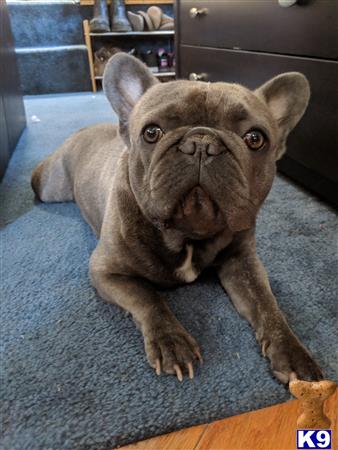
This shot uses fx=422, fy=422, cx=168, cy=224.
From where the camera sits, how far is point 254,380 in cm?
90

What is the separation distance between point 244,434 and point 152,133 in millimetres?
648

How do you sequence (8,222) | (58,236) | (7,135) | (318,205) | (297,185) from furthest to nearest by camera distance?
(7,135), (297,185), (318,205), (8,222), (58,236)

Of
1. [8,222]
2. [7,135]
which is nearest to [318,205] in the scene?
[8,222]

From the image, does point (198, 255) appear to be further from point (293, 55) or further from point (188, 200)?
point (293, 55)

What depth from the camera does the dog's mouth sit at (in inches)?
34.7

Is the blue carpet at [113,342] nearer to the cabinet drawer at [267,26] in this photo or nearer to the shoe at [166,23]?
the cabinet drawer at [267,26]

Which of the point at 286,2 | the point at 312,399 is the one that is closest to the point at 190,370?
the point at 312,399

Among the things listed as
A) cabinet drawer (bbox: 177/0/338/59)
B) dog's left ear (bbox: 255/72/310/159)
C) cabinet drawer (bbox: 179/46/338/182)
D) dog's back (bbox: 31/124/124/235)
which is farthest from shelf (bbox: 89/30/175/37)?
dog's left ear (bbox: 255/72/310/159)

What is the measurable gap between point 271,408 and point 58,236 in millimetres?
1012

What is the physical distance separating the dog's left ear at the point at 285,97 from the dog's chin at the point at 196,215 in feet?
1.18

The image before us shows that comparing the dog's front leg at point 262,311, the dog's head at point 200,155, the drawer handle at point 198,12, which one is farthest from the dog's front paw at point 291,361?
the drawer handle at point 198,12

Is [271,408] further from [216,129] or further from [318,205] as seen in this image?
[318,205]

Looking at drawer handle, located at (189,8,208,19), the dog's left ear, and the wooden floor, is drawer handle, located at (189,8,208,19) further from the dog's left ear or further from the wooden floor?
the wooden floor

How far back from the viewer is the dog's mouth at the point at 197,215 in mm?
882
